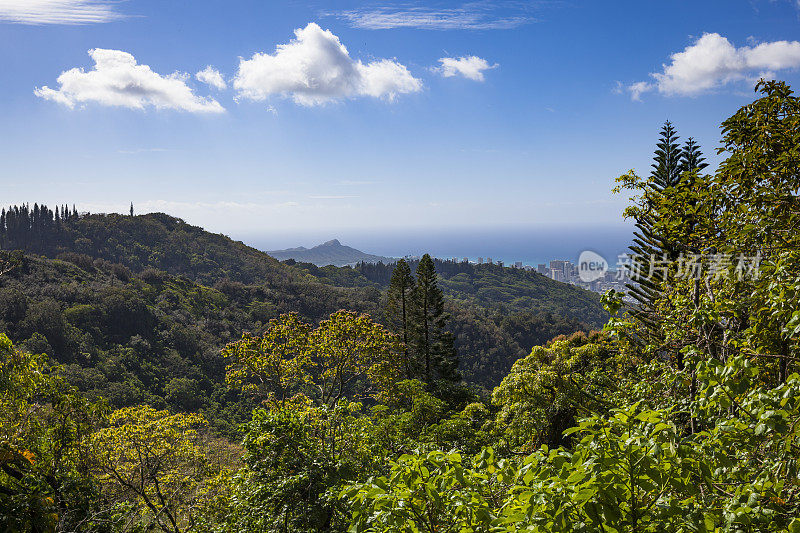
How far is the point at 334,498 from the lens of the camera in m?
4.20

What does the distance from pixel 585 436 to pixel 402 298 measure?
2092cm

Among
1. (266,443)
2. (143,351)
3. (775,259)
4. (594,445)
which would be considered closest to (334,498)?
(266,443)

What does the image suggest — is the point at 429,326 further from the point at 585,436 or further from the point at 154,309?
the point at 154,309

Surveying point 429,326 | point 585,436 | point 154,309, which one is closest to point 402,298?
point 429,326

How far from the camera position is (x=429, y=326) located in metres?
22.5

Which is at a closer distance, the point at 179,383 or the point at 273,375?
the point at 273,375

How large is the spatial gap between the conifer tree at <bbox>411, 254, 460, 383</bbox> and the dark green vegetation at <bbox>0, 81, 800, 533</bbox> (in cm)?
1064

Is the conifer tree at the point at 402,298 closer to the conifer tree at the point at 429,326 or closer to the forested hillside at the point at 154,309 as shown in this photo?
the conifer tree at the point at 429,326

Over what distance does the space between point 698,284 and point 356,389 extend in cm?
Answer: 4095

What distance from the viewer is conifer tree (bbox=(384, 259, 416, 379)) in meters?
21.6

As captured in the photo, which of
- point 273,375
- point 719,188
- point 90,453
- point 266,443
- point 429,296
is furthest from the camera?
point 429,296

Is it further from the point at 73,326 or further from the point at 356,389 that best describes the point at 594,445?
the point at 73,326

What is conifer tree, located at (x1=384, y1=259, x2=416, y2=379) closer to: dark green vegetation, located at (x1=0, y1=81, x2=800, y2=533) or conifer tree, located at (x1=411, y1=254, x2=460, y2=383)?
conifer tree, located at (x1=411, y1=254, x2=460, y2=383)

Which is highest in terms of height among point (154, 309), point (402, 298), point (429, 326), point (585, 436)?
point (585, 436)
